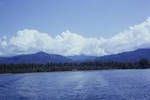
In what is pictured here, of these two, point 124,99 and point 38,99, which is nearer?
point 124,99

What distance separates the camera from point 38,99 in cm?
5838

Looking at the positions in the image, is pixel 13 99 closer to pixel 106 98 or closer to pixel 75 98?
Answer: pixel 75 98

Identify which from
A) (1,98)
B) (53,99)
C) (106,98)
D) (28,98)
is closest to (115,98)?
(106,98)

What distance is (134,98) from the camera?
54875 millimetres

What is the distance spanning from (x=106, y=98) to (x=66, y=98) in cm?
745

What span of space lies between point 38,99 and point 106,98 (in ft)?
40.7

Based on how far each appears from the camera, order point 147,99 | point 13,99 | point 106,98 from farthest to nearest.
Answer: point 13,99, point 106,98, point 147,99

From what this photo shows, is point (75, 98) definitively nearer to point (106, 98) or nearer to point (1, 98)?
point (106, 98)

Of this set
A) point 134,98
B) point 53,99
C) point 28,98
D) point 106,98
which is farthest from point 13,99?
point 134,98

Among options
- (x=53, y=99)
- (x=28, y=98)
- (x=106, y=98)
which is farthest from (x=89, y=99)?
(x=28, y=98)

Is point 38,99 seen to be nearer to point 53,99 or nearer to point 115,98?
point 53,99

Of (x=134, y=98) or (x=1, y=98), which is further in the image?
(x=1, y=98)

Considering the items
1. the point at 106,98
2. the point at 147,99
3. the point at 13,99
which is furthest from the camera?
the point at 13,99

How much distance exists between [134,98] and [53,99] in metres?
14.5
